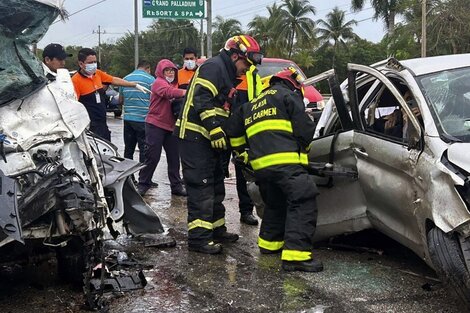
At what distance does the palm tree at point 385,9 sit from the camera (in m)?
45.0

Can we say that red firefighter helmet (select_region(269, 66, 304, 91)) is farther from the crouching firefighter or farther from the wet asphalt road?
the wet asphalt road

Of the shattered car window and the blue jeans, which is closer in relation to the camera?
the shattered car window

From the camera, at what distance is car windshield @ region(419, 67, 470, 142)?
153 inches

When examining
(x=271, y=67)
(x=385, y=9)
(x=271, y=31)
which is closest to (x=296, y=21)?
(x=271, y=31)

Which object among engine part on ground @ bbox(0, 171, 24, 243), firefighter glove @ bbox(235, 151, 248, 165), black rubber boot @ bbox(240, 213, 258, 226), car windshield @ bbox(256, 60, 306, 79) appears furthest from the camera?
car windshield @ bbox(256, 60, 306, 79)

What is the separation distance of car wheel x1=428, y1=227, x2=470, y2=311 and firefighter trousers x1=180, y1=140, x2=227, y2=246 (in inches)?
81.5

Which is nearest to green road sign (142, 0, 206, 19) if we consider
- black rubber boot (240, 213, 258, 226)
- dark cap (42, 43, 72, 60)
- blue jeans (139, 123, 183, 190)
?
blue jeans (139, 123, 183, 190)

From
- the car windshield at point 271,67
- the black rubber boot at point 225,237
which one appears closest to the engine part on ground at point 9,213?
the black rubber boot at point 225,237

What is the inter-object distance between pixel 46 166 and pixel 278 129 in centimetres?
176

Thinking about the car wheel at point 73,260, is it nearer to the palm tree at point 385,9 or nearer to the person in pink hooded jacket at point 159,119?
the person in pink hooded jacket at point 159,119

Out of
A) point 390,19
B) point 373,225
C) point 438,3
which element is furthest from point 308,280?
point 390,19

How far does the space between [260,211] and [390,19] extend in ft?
141

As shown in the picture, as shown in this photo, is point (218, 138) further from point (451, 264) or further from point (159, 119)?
point (159, 119)

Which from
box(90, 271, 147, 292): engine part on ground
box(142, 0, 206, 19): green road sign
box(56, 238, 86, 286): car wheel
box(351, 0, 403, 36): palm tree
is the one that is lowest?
box(90, 271, 147, 292): engine part on ground
